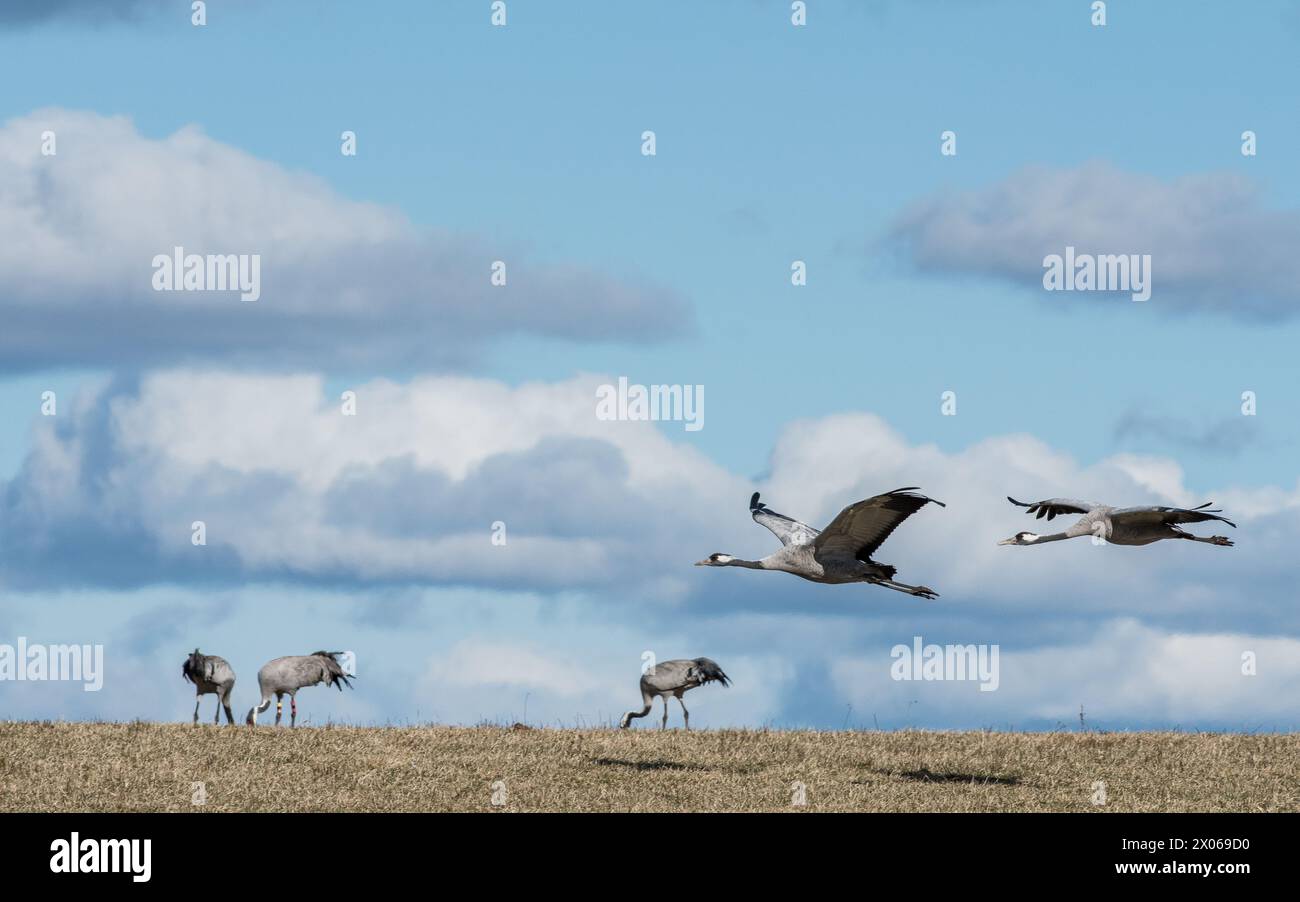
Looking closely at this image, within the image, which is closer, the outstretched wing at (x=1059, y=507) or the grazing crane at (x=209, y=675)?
the outstretched wing at (x=1059, y=507)

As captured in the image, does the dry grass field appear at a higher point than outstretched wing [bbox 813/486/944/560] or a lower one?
lower

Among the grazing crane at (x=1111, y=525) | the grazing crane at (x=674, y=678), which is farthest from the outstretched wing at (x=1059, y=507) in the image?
the grazing crane at (x=674, y=678)

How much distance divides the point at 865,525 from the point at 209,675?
1359 cm

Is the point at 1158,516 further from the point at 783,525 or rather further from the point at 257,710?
the point at 257,710

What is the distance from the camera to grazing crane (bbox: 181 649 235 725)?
1180 inches

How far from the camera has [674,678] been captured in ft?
98.4

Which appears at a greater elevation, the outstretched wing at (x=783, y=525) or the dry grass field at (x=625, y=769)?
the outstretched wing at (x=783, y=525)

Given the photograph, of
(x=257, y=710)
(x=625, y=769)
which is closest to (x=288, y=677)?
(x=257, y=710)

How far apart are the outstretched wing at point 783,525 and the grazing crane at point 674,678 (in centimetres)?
547

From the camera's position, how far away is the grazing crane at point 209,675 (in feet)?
98.4

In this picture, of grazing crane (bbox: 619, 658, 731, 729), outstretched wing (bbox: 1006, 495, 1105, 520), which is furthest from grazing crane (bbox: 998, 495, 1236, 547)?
grazing crane (bbox: 619, 658, 731, 729)

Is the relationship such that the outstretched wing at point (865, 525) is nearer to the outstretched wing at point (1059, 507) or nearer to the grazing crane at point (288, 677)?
the outstretched wing at point (1059, 507)

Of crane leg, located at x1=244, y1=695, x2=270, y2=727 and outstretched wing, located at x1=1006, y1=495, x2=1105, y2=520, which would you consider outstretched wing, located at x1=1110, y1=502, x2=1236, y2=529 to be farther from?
crane leg, located at x1=244, y1=695, x2=270, y2=727

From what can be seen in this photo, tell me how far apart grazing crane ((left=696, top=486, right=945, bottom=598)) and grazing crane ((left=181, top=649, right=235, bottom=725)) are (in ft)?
33.5
